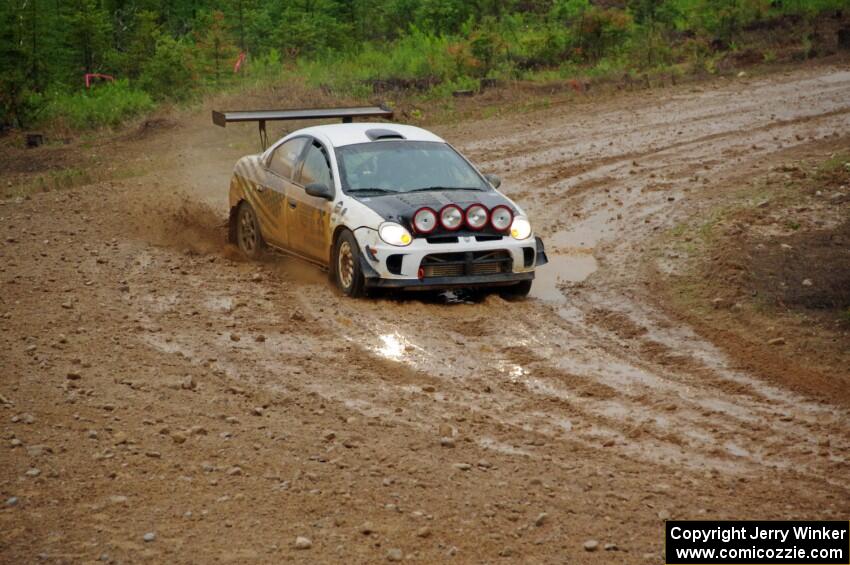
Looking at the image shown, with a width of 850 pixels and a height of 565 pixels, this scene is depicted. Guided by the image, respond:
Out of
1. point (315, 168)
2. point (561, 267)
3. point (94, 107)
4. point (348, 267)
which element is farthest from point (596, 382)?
point (94, 107)

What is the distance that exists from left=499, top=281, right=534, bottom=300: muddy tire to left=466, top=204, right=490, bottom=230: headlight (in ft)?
2.57

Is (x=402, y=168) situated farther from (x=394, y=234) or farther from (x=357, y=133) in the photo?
(x=394, y=234)

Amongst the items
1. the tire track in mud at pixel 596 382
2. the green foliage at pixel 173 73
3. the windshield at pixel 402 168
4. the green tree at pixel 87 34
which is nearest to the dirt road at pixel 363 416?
the tire track in mud at pixel 596 382

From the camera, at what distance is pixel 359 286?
11461mm

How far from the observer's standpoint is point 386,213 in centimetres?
1144

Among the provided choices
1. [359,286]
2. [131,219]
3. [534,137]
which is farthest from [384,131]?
[534,137]

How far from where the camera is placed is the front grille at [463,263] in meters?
11.4

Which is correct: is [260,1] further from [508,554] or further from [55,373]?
[508,554]

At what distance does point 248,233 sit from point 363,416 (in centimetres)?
606

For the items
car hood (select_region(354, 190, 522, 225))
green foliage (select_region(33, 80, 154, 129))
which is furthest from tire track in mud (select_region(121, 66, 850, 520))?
green foliage (select_region(33, 80, 154, 129))

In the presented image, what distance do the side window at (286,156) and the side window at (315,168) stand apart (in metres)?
0.24

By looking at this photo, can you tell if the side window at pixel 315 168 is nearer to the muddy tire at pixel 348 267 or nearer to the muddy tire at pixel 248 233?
the muddy tire at pixel 348 267

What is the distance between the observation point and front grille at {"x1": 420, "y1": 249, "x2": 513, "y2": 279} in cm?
1138

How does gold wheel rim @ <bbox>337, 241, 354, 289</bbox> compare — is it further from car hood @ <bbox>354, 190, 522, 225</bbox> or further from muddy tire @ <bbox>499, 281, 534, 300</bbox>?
muddy tire @ <bbox>499, 281, 534, 300</bbox>
